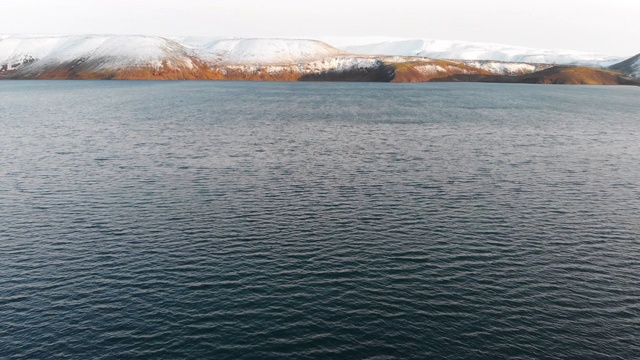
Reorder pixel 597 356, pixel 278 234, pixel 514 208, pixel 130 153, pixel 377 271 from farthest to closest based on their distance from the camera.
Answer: pixel 130 153, pixel 514 208, pixel 278 234, pixel 377 271, pixel 597 356

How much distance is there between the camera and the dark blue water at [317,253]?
3959 cm

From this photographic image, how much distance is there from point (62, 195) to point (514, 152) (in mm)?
99207

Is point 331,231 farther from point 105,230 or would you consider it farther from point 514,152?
point 514,152

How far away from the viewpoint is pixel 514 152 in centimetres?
11462

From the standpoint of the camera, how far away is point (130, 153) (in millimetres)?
109188

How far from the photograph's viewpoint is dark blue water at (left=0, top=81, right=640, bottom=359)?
3959cm

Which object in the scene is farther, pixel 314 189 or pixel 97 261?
pixel 314 189

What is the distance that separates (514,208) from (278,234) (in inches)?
1471

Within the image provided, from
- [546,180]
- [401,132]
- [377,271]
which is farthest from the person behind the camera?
[401,132]

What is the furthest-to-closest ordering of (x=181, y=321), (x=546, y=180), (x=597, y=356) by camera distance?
(x=546, y=180)
(x=181, y=321)
(x=597, y=356)

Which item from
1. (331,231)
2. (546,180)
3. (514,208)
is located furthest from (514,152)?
(331,231)

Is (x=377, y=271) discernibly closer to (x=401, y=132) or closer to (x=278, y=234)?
(x=278, y=234)

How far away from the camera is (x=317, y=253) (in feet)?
182

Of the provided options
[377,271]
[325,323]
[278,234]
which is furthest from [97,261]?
[377,271]
